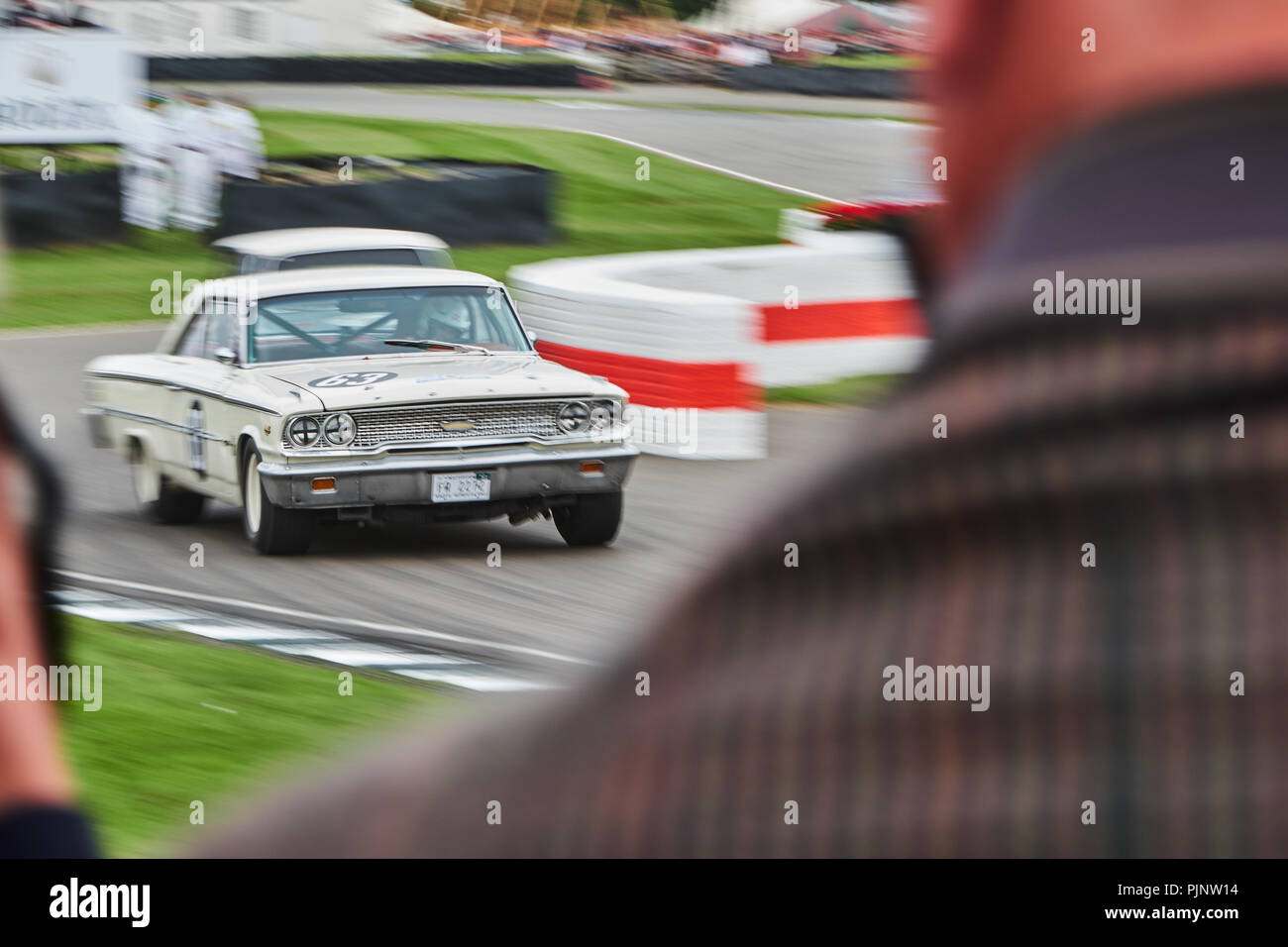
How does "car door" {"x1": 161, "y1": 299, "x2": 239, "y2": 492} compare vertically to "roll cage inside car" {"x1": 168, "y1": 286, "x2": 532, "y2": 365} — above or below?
below

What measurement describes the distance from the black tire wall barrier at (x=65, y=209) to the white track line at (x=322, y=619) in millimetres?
16732

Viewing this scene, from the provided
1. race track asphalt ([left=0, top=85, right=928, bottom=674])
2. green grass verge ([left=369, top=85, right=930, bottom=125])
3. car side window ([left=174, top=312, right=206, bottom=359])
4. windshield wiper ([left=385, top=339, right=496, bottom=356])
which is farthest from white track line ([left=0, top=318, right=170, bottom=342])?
green grass verge ([left=369, top=85, right=930, bottom=125])

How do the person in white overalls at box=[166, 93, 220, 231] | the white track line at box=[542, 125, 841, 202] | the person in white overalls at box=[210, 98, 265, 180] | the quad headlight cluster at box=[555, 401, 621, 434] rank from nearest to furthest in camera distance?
the quad headlight cluster at box=[555, 401, 621, 434] → the person in white overalls at box=[166, 93, 220, 231] → the person in white overalls at box=[210, 98, 265, 180] → the white track line at box=[542, 125, 841, 202]

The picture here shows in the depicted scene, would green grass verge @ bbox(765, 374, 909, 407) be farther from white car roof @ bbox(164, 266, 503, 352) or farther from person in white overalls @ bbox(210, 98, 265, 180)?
person in white overalls @ bbox(210, 98, 265, 180)

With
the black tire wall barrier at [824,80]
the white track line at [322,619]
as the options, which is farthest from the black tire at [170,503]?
the black tire wall barrier at [824,80]

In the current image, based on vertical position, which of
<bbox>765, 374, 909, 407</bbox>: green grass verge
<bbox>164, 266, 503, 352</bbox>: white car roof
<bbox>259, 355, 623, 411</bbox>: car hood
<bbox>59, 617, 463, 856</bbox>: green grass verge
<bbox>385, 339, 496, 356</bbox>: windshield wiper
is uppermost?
<bbox>164, 266, 503, 352</bbox>: white car roof

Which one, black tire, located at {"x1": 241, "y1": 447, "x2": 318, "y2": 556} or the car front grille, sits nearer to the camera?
black tire, located at {"x1": 241, "y1": 447, "x2": 318, "y2": 556}

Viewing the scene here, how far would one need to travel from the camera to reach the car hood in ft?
33.8

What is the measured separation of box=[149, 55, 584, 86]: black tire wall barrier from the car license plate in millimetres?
39633

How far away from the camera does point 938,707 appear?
688mm

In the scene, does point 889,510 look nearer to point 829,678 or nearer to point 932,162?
point 829,678

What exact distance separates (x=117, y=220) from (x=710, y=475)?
16.1 metres

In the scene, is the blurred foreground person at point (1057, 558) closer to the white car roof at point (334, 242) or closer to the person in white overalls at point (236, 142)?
the white car roof at point (334, 242)

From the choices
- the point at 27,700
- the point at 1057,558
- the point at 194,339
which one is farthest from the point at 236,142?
the point at 1057,558
